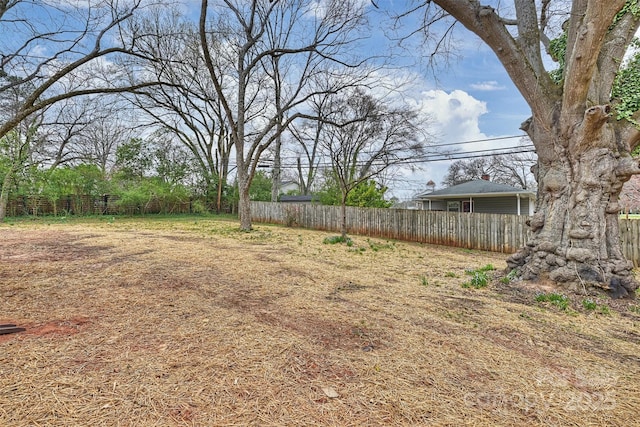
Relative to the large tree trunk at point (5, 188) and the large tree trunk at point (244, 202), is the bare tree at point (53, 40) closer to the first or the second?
the large tree trunk at point (244, 202)

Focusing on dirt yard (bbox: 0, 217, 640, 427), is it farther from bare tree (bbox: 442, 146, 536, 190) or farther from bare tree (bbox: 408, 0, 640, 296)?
bare tree (bbox: 442, 146, 536, 190)

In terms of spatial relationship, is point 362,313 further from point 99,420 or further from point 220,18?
point 220,18

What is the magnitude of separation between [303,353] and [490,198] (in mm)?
14315

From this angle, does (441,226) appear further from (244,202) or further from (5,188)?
(5,188)

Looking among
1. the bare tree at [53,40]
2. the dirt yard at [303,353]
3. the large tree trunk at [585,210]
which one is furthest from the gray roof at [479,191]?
the bare tree at [53,40]

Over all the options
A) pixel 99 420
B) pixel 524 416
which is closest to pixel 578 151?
pixel 524 416

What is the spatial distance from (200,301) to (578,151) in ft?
15.7

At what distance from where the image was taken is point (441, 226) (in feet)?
28.7

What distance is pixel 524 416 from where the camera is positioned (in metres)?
1.42

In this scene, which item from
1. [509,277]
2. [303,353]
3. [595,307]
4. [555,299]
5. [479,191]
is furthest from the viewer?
[479,191]

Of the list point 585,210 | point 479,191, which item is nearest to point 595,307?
point 585,210

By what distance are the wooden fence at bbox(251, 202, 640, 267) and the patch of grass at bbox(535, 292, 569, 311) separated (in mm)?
2533

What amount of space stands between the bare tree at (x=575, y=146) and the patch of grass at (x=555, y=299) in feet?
1.13

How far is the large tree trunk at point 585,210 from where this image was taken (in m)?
3.51
